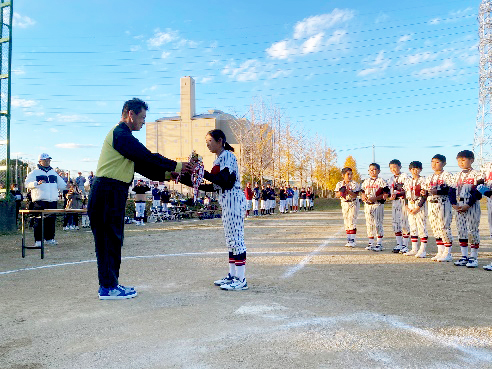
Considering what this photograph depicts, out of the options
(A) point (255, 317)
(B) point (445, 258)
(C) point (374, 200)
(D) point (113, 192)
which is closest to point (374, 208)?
(C) point (374, 200)

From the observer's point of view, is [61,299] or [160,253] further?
[160,253]

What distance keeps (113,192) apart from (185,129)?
60.2 metres

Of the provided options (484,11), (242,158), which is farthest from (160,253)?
(484,11)

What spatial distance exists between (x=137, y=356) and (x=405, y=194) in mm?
7272

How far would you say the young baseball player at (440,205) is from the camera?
739 centimetres

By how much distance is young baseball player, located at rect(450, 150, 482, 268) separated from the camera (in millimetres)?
6857

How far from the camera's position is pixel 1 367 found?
2758 mm

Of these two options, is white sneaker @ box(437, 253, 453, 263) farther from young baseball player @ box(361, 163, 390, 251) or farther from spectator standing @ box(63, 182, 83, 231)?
spectator standing @ box(63, 182, 83, 231)

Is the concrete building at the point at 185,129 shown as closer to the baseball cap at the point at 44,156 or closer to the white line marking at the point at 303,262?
the baseball cap at the point at 44,156

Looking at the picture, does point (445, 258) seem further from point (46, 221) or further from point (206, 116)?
point (206, 116)

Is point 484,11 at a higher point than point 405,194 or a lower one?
higher

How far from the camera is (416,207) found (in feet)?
26.9

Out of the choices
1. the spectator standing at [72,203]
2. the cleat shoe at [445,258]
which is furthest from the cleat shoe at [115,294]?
the spectator standing at [72,203]

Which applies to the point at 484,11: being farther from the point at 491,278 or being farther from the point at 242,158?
the point at 491,278
